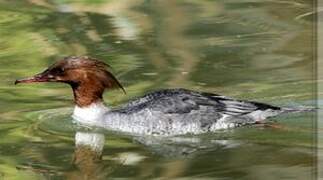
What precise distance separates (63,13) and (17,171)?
7.16 meters

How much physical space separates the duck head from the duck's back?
14.8 inches

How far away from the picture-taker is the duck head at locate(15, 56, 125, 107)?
413 inches

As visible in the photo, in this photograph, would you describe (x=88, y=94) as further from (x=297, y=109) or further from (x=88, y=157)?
(x=297, y=109)

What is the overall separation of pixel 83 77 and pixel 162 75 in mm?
1907

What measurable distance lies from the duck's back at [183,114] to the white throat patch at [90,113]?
8.5 inches

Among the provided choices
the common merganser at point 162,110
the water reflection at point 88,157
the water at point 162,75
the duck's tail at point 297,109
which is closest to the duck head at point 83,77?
the common merganser at point 162,110

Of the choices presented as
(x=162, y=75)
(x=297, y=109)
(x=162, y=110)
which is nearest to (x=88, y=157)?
(x=162, y=110)

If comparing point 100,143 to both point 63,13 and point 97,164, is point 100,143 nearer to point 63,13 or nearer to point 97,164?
point 97,164

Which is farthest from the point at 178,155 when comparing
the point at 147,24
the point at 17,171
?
the point at 147,24

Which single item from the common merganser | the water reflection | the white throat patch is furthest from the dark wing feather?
the water reflection

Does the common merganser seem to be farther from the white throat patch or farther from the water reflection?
the water reflection

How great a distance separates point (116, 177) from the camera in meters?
8.73

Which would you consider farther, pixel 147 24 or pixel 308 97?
pixel 147 24

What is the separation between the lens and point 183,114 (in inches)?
402
